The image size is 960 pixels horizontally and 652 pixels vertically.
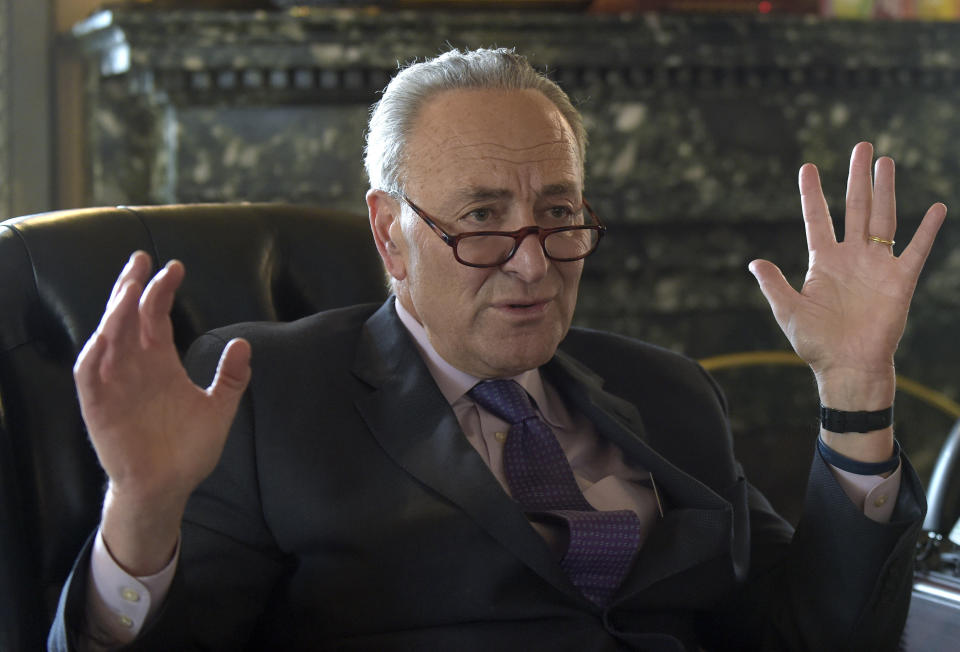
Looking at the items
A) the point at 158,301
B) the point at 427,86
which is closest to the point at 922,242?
the point at 427,86

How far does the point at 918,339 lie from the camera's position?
3029 millimetres

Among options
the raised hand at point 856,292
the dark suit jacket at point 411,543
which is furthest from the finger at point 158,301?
the raised hand at point 856,292

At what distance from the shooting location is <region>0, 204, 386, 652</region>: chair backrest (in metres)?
1.24

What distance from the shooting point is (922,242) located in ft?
4.22

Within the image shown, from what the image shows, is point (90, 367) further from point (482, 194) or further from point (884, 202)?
point (884, 202)

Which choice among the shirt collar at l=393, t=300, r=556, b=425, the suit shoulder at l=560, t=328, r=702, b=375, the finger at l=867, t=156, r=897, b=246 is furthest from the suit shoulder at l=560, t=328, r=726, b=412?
the finger at l=867, t=156, r=897, b=246

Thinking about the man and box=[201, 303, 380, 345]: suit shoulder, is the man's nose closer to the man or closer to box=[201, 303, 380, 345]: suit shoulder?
the man

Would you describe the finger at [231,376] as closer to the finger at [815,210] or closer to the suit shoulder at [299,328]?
the suit shoulder at [299,328]

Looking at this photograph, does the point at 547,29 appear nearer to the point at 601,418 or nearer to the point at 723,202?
the point at 723,202

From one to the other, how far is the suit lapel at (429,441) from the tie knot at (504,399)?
7 cm

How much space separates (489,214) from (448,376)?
0.71 feet

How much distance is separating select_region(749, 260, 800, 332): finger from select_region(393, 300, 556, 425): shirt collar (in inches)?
12.1

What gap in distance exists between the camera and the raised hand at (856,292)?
128 cm

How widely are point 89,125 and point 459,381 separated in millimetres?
1595
